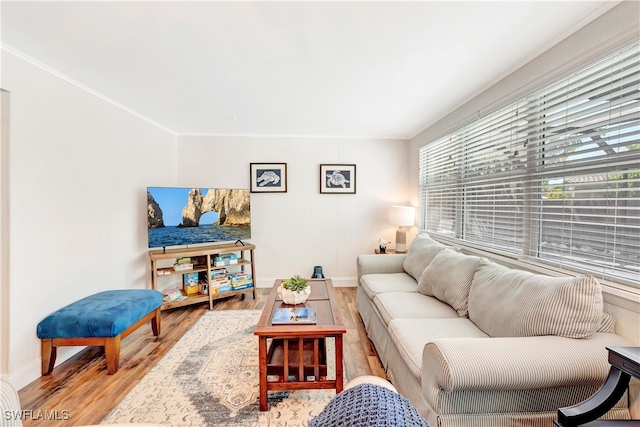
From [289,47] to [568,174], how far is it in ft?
6.42

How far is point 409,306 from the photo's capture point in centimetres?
212

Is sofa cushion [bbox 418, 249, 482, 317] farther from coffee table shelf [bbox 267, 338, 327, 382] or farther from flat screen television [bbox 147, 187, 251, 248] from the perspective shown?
flat screen television [bbox 147, 187, 251, 248]

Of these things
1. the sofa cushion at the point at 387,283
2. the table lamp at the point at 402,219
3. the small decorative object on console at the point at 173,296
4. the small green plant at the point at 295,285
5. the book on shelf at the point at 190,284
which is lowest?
the small decorative object on console at the point at 173,296

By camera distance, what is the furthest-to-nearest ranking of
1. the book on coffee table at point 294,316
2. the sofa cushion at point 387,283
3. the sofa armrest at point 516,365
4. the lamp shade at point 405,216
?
the lamp shade at point 405,216 < the sofa cushion at point 387,283 < the book on coffee table at point 294,316 < the sofa armrest at point 516,365

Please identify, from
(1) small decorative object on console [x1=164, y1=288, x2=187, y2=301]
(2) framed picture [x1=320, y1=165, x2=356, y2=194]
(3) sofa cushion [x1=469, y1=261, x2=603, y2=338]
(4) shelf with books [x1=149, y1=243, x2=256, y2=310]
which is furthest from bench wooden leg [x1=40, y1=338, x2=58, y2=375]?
(2) framed picture [x1=320, y1=165, x2=356, y2=194]

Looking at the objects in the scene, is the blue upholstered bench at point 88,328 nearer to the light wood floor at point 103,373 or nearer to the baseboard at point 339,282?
the light wood floor at point 103,373

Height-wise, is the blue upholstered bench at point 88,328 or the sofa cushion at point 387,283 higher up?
→ the sofa cushion at point 387,283

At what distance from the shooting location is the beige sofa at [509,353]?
115cm

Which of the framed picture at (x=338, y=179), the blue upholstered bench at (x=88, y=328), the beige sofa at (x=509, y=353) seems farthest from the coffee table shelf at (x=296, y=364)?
the framed picture at (x=338, y=179)

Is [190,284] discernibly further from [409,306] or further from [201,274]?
[409,306]

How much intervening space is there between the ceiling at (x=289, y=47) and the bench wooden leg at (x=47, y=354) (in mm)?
2118

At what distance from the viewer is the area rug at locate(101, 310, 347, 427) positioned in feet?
5.33

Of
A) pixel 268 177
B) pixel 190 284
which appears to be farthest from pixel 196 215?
pixel 268 177

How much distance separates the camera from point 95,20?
151 cm
